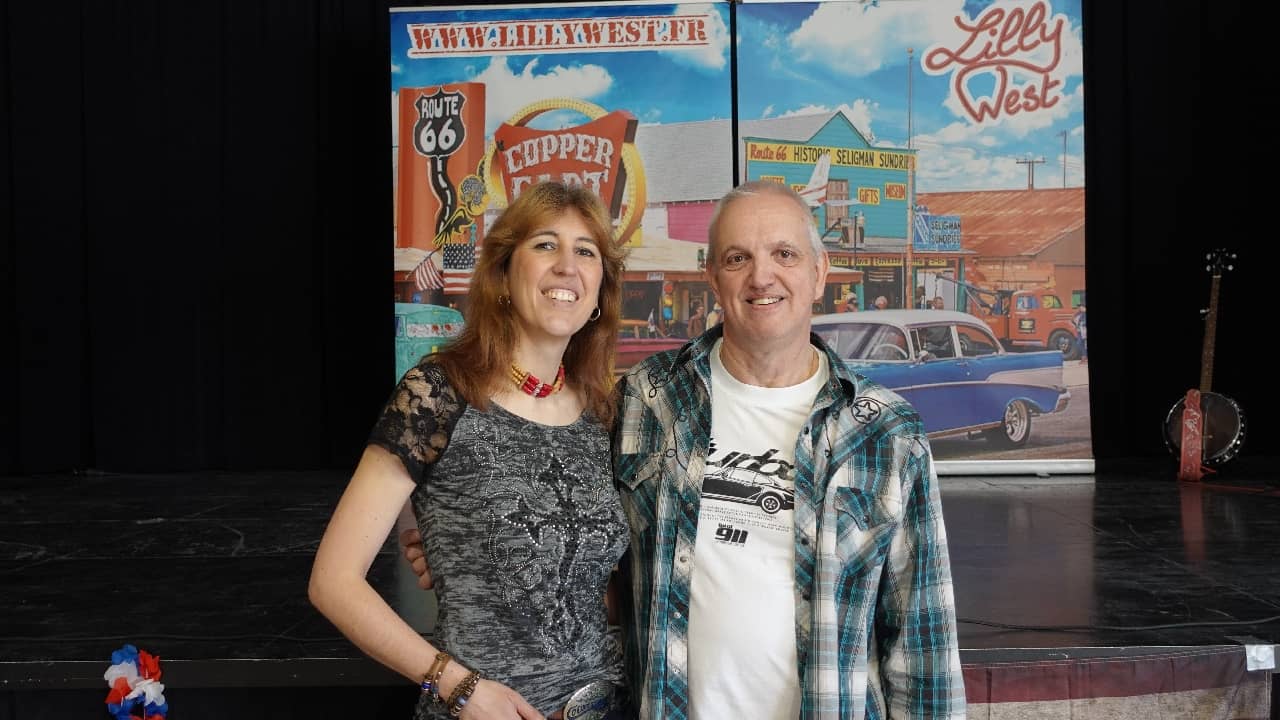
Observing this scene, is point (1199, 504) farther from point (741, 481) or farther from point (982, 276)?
point (741, 481)

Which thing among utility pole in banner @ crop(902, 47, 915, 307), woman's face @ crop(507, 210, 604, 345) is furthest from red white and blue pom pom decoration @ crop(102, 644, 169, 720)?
utility pole in banner @ crop(902, 47, 915, 307)

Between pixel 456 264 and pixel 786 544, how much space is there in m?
4.58

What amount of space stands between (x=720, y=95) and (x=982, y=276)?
192cm

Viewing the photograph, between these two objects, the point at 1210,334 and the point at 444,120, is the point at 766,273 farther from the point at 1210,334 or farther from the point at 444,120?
the point at 1210,334

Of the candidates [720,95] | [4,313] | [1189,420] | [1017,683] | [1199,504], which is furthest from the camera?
[4,313]

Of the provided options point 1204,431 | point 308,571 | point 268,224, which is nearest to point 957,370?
point 1204,431

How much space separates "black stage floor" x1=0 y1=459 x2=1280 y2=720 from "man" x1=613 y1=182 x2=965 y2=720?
961mm

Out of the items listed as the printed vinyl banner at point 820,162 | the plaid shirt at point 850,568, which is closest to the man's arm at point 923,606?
the plaid shirt at point 850,568

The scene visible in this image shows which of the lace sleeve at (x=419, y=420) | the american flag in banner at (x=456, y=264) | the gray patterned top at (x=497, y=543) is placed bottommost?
the gray patterned top at (x=497, y=543)

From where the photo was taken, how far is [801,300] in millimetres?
1546

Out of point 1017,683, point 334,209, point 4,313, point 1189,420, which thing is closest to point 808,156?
point 1189,420

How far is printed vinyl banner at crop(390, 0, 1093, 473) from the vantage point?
224 inches

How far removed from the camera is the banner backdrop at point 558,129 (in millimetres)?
5730

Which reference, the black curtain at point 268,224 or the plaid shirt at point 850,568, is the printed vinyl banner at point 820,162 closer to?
the black curtain at point 268,224
